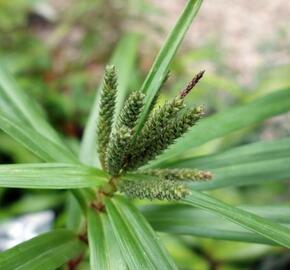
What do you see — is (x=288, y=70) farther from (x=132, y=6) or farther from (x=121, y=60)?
(x=121, y=60)

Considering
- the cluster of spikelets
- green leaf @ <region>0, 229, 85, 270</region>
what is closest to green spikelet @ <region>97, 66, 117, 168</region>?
the cluster of spikelets

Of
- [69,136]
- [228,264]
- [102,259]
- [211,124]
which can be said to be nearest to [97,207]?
[102,259]

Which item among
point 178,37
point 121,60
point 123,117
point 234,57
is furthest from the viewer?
point 234,57

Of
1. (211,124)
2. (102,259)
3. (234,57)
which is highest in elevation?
(234,57)

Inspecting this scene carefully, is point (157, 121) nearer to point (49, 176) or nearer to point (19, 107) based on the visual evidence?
point (49, 176)

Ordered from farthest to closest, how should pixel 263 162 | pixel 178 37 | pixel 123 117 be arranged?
pixel 263 162, pixel 178 37, pixel 123 117

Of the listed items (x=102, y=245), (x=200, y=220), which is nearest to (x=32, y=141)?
(x=102, y=245)
